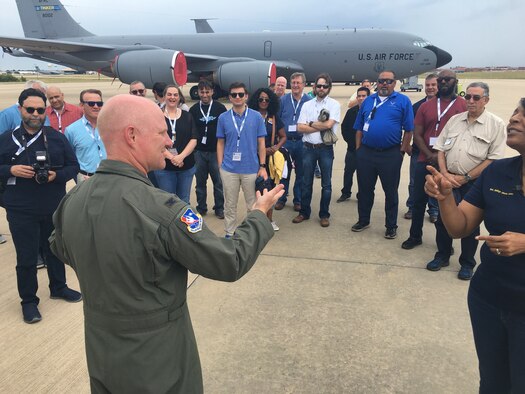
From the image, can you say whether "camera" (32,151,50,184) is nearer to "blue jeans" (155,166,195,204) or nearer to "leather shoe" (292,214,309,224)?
"blue jeans" (155,166,195,204)

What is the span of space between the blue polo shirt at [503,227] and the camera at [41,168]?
3047 millimetres

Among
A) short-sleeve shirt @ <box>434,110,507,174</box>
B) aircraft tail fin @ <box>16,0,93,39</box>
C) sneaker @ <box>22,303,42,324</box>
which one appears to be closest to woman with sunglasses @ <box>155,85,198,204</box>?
sneaker @ <box>22,303,42,324</box>

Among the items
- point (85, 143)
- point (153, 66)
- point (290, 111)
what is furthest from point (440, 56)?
point (85, 143)

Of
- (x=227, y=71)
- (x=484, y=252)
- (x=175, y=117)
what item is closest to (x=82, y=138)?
(x=175, y=117)

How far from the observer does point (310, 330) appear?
9.20 feet

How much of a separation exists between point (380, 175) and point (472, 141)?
119 cm

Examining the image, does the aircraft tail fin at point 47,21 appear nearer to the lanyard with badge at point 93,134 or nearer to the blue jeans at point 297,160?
the blue jeans at point 297,160

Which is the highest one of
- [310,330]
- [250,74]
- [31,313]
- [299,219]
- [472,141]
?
[472,141]

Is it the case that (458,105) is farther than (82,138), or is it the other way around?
(458,105)

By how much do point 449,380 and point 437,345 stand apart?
1.12 ft

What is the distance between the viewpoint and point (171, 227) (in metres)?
1.17

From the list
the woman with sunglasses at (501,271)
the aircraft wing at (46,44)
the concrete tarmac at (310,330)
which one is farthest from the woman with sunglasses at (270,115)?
the aircraft wing at (46,44)

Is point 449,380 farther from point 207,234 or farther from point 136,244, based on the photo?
Answer: point 136,244

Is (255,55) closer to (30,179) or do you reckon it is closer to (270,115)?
(270,115)
